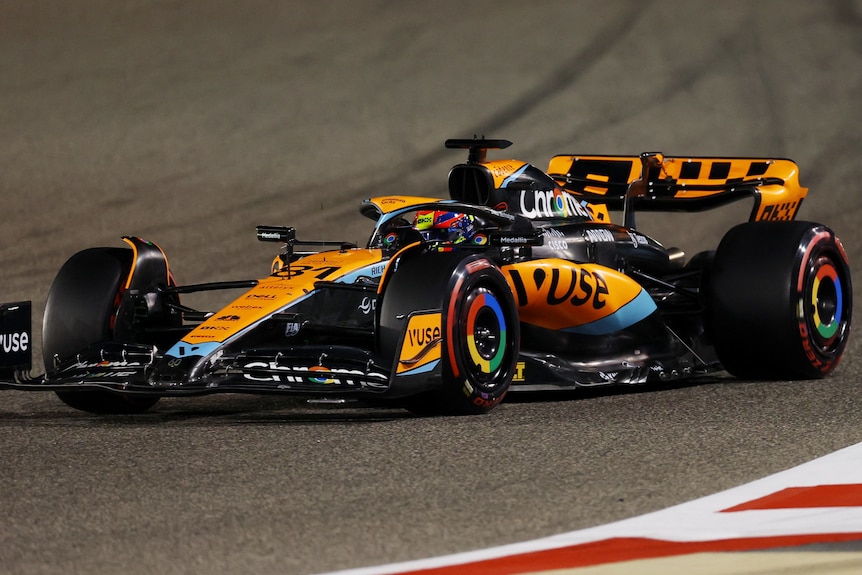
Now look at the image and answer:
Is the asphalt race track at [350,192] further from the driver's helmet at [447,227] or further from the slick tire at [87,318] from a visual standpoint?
the driver's helmet at [447,227]

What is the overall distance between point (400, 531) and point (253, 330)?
8.68 ft

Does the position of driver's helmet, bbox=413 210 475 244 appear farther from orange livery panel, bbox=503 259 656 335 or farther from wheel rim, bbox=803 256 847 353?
wheel rim, bbox=803 256 847 353

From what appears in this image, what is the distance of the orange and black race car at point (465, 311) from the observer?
23.7ft

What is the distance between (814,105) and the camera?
1980cm

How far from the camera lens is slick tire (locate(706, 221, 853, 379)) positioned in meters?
8.55

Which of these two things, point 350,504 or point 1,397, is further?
point 1,397

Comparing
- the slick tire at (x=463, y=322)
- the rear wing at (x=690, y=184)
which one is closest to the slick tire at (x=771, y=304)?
the rear wing at (x=690, y=184)

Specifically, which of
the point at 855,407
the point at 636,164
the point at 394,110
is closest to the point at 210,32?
the point at 394,110

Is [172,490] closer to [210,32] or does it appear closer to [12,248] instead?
[12,248]

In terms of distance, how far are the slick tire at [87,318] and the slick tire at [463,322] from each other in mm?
1587

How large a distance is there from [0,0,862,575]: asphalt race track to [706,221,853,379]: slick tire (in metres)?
0.17

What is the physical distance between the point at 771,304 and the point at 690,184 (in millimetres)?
1760

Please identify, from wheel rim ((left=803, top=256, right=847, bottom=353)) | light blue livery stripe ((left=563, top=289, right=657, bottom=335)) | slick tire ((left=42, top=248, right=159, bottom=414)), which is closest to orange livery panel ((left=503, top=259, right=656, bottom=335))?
light blue livery stripe ((left=563, top=289, right=657, bottom=335))

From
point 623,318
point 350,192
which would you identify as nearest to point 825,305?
point 623,318
